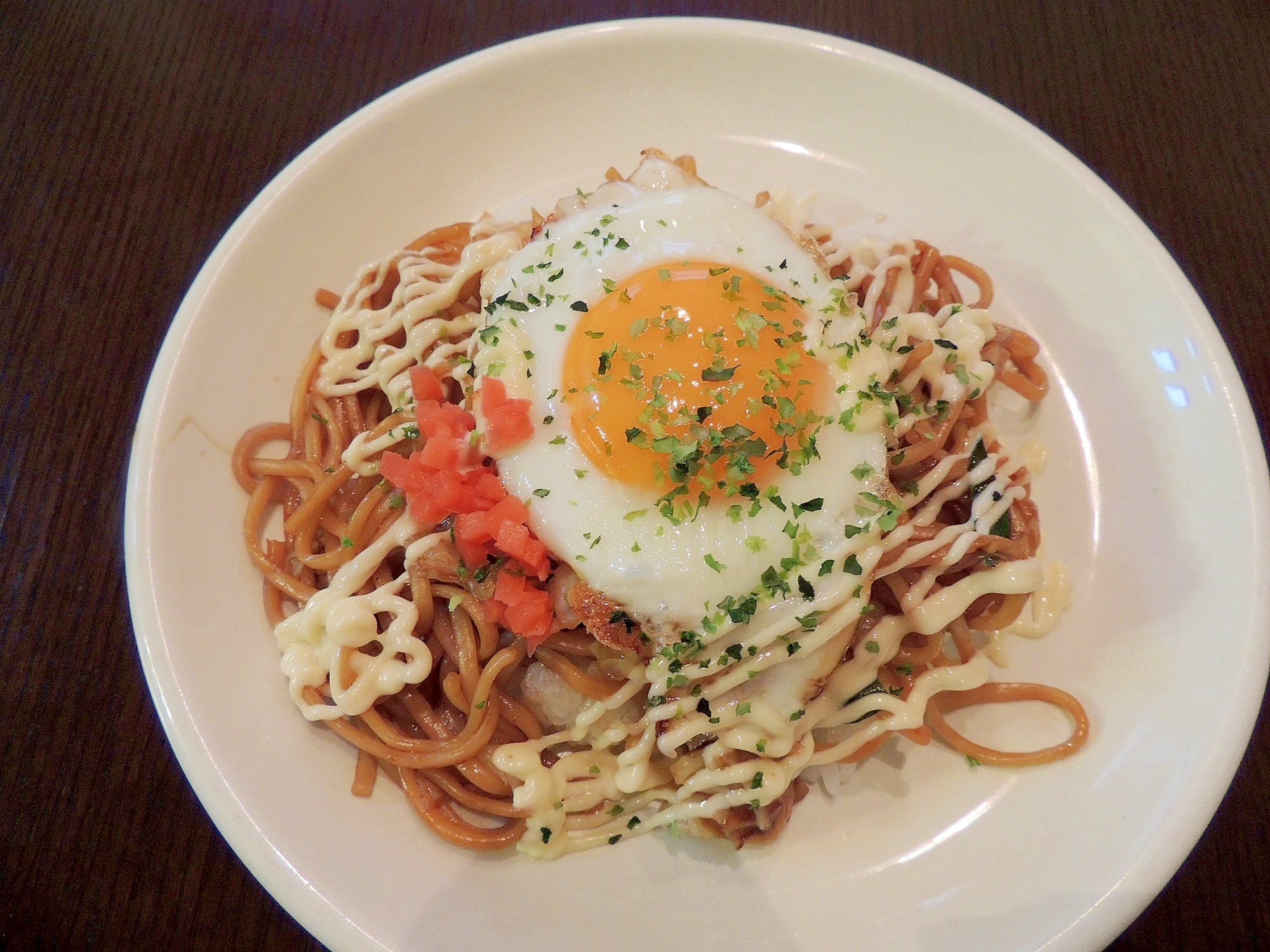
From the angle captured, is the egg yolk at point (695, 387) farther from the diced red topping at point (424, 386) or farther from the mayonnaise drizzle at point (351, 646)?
the mayonnaise drizzle at point (351, 646)

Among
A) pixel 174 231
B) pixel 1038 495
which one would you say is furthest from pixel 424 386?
pixel 1038 495

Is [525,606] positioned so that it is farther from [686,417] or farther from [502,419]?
[686,417]

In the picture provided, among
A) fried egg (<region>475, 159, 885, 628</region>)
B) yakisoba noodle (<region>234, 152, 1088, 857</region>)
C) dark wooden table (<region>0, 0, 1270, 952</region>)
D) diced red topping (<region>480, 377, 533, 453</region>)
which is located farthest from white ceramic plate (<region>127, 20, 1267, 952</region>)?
diced red topping (<region>480, 377, 533, 453</region>)

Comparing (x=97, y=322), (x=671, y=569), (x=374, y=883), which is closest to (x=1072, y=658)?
(x=671, y=569)

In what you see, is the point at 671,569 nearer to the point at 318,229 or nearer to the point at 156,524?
the point at 156,524

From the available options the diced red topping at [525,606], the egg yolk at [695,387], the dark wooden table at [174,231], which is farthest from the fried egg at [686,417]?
the dark wooden table at [174,231]
